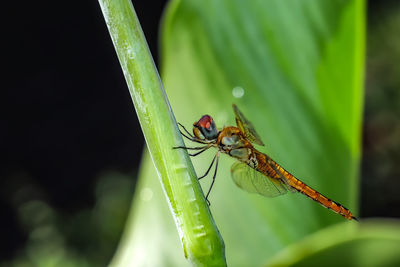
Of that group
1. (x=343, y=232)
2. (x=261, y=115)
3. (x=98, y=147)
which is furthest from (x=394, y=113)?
(x=343, y=232)

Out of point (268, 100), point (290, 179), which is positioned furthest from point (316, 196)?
point (268, 100)

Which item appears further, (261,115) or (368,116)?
(368,116)

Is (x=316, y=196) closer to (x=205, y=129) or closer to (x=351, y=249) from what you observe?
(x=205, y=129)

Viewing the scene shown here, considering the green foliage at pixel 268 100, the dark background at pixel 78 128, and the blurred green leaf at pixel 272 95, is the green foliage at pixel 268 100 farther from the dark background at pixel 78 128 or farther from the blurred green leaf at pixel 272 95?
the dark background at pixel 78 128

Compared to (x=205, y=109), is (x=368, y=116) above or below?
above

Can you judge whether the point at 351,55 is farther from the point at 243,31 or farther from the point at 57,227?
the point at 57,227

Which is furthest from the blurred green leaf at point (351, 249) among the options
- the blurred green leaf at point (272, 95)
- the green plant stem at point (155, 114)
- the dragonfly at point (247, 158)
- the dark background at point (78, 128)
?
the dark background at point (78, 128)

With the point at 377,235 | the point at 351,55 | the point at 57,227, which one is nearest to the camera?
the point at 377,235

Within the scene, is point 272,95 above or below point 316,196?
above
